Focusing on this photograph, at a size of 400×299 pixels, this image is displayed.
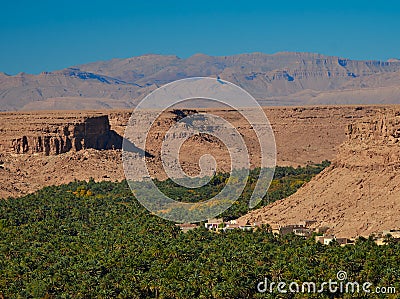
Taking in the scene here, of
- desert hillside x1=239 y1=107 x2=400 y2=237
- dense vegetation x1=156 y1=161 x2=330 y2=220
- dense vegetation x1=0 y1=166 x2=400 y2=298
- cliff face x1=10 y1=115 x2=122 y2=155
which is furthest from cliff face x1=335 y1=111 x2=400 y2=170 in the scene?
cliff face x1=10 y1=115 x2=122 y2=155

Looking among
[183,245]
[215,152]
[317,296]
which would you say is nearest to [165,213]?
[183,245]

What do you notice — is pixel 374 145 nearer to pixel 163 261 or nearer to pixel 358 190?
pixel 358 190

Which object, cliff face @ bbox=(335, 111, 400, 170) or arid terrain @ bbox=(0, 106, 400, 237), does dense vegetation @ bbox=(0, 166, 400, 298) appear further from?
cliff face @ bbox=(335, 111, 400, 170)

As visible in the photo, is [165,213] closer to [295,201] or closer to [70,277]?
[295,201]

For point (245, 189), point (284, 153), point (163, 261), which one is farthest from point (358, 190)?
point (284, 153)

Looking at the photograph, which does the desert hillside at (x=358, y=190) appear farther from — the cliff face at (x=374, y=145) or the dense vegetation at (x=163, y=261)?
the dense vegetation at (x=163, y=261)

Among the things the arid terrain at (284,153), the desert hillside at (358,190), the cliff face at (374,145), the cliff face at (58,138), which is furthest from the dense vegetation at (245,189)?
the cliff face at (58,138)
